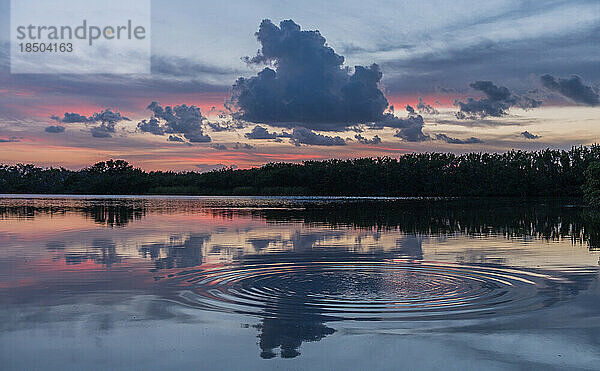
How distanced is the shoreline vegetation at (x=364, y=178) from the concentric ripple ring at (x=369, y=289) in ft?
423

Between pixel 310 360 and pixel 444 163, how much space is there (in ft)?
531

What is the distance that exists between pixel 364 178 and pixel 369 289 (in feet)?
502

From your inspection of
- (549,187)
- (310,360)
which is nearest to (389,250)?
(310,360)

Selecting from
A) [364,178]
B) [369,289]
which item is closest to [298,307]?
[369,289]

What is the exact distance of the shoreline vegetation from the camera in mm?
147000

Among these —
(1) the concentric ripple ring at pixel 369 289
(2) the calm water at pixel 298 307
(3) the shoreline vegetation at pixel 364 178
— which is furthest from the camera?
(3) the shoreline vegetation at pixel 364 178

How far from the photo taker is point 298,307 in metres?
12.8

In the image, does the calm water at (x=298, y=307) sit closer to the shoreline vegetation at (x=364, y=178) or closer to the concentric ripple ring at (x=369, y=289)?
the concentric ripple ring at (x=369, y=289)

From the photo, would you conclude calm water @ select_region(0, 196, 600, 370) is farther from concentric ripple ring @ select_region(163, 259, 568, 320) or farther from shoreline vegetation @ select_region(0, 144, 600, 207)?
shoreline vegetation @ select_region(0, 144, 600, 207)

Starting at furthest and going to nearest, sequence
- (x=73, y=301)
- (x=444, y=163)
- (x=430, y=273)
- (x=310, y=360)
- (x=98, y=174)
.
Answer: (x=98, y=174) < (x=444, y=163) < (x=430, y=273) < (x=73, y=301) < (x=310, y=360)

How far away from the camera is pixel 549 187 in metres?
144

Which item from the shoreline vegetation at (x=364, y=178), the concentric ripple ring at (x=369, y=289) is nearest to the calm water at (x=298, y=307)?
the concentric ripple ring at (x=369, y=289)

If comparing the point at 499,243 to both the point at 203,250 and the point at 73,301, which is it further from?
the point at 73,301

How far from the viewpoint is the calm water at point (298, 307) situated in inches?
370
